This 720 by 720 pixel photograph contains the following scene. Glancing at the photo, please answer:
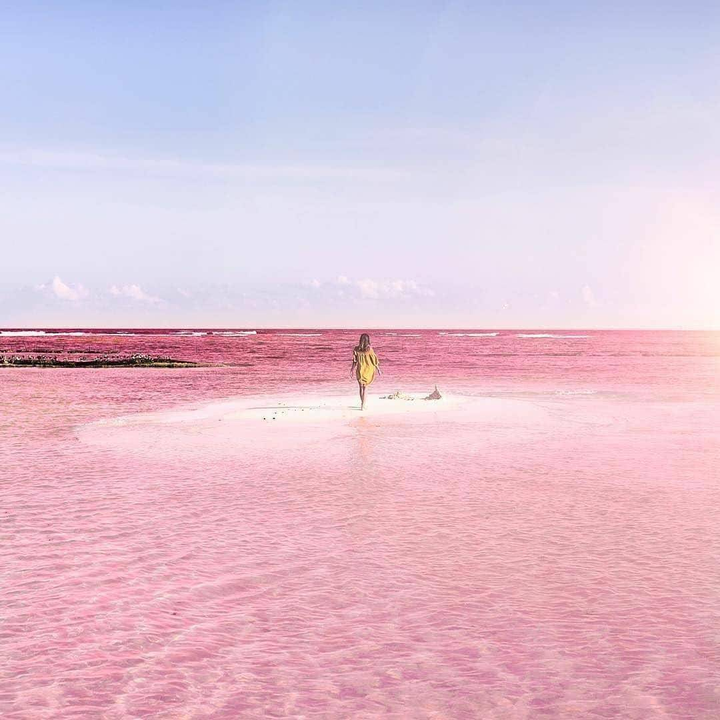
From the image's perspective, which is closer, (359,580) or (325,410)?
(359,580)

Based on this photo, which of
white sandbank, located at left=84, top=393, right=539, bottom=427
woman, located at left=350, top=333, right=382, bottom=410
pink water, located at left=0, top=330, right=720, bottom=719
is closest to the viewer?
pink water, located at left=0, top=330, right=720, bottom=719

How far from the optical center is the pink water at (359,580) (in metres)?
4.75

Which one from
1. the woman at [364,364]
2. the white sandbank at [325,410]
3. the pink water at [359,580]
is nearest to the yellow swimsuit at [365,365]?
the woman at [364,364]

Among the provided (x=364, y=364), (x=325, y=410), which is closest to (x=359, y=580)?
(x=325, y=410)

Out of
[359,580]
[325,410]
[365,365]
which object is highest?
[365,365]

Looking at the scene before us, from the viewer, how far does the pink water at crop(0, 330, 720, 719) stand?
15.6 feet

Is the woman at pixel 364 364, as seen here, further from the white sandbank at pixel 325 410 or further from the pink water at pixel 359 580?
the pink water at pixel 359 580

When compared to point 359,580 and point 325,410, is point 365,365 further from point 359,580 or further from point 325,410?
point 359,580

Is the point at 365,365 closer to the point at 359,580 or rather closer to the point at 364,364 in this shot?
the point at 364,364

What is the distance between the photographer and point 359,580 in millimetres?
6773

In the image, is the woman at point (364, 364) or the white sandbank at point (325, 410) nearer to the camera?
the white sandbank at point (325, 410)

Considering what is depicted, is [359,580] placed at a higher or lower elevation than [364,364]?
lower

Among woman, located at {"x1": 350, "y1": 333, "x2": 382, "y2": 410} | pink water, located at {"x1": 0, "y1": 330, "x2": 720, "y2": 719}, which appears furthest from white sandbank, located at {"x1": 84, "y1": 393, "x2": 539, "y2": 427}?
pink water, located at {"x1": 0, "y1": 330, "x2": 720, "y2": 719}

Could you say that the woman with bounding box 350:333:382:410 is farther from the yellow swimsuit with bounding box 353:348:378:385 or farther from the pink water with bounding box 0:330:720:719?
the pink water with bounding box 0:330:720:719
